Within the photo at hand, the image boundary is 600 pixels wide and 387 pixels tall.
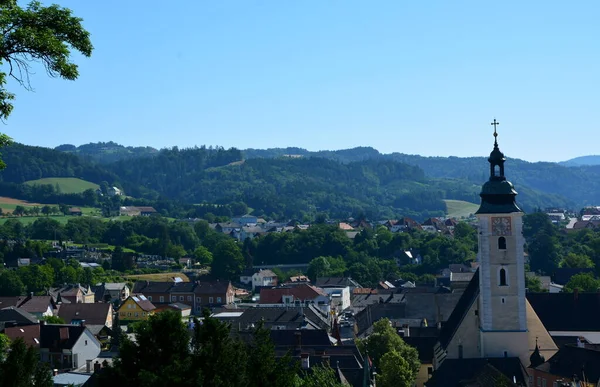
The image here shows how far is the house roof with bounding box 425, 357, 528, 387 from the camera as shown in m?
37.9

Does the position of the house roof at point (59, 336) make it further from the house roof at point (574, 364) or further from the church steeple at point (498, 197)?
the house roof at point (574, 364)

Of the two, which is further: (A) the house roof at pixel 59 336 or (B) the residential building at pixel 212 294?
(B) the residential building at pixel 212 294

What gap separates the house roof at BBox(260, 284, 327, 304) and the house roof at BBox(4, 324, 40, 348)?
32.7 meters

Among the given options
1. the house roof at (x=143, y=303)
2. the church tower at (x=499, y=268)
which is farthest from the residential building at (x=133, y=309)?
the church tower at (x=499, y=268)

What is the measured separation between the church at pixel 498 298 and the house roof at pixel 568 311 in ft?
22.0

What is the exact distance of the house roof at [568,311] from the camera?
49.7 metres

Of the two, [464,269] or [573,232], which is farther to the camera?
[573,232]

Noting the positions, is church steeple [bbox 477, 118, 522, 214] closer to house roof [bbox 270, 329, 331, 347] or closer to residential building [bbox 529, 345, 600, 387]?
residential building [bbox 529, 345, 600, 387]

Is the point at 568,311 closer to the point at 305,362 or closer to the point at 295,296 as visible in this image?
the point at 305,362

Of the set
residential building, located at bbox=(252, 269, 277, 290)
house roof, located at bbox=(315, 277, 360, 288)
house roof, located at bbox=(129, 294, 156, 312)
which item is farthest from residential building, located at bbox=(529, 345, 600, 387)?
residential building, located at bbox=(252, 269, 277, 290)

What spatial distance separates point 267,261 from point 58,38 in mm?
119773

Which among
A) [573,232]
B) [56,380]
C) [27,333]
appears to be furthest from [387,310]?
[573,232]

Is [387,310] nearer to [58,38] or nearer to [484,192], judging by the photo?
[484,192]

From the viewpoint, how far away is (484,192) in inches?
1677
